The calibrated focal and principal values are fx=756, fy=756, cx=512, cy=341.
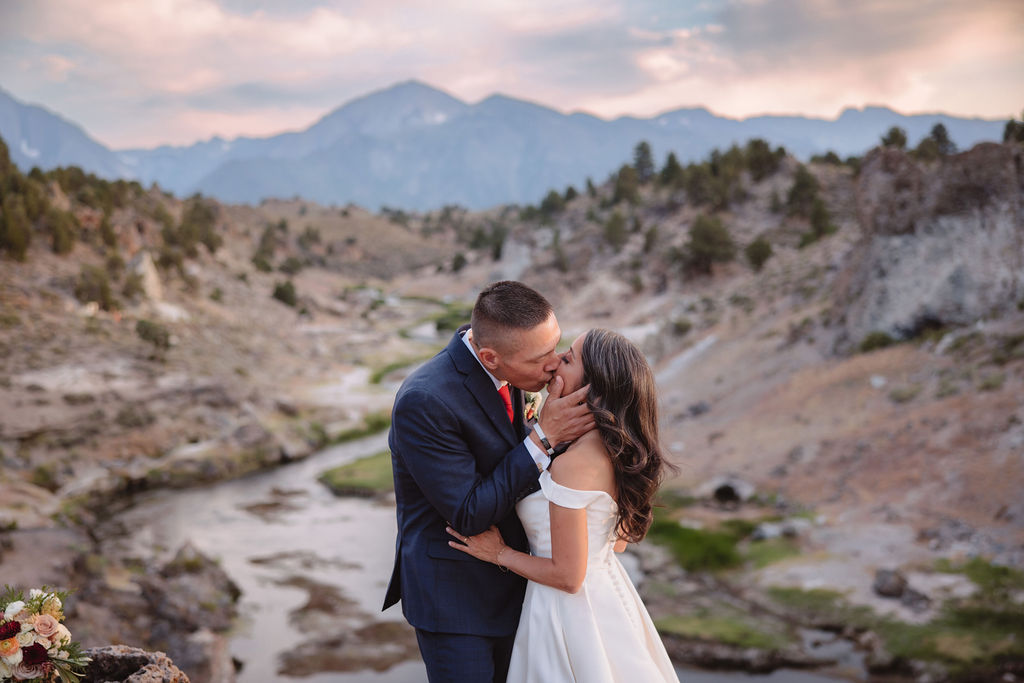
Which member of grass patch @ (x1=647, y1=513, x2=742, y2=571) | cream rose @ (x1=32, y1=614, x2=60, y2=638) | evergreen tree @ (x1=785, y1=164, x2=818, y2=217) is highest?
evergreen tree @ (x1=785, y1=164, x2=818, y2=217)

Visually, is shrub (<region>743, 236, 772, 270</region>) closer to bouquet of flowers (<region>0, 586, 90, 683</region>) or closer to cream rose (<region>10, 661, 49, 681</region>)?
bouquet of flowers (<region>0, 586, 90, 683</region>)

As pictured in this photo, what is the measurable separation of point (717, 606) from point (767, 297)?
21.9m

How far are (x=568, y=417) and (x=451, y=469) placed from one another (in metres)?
0.62

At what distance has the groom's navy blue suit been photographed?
11.8ft

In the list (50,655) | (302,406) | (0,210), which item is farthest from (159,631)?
(0,210)

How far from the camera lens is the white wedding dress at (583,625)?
3.84 meters

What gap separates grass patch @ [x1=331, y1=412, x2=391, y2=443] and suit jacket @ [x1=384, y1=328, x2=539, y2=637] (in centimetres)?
2698

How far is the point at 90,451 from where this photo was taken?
996 inches

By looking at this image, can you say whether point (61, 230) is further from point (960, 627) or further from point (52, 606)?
point (960, 627)

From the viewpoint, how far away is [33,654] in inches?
130

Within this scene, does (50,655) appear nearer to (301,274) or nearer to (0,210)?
(0,210)

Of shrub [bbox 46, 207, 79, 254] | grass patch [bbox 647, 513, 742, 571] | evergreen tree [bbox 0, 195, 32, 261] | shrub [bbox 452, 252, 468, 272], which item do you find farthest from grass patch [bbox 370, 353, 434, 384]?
shrub [bbox 452, 252, 468, 272]

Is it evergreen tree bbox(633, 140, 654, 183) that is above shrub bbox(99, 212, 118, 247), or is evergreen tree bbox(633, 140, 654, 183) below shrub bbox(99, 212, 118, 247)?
above

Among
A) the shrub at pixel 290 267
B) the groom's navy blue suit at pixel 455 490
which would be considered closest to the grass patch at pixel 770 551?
the groom's navy blue suit at pixel 455 490
